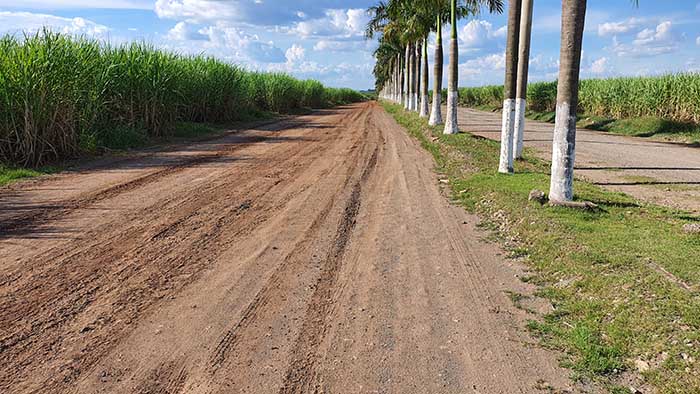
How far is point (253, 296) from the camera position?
463 cm

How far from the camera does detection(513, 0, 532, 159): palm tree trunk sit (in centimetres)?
1171

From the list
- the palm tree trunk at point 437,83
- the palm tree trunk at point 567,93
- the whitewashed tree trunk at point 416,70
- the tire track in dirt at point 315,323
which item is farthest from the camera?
the whitewashed tree trunk at point 416,70

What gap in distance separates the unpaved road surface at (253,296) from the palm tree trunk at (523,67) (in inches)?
157

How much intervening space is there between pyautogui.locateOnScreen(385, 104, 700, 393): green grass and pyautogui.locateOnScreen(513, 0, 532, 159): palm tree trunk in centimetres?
317

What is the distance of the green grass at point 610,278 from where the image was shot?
3.60 meters

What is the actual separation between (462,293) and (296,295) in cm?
148

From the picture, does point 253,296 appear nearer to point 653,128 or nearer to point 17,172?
point 17,172

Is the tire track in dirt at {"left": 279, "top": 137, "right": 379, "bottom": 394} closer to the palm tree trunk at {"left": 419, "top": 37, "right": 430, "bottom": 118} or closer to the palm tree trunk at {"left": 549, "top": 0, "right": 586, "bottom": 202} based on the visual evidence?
the palm tree trunk at {"left": 549, "top": 0, "right": 586, "bottom": 202}

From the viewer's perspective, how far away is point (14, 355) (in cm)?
355

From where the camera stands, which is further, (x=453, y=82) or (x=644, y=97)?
(x=644, y=97)

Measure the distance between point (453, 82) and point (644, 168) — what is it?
26.0ft

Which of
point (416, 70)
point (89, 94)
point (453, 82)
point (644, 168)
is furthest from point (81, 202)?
point (416, 70)

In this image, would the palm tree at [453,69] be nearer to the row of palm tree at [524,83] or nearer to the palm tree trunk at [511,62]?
the row of palm tree at [524,83]

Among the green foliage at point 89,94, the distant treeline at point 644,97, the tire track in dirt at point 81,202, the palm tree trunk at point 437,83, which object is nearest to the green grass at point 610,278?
the tire track in dirt at point 81,202
